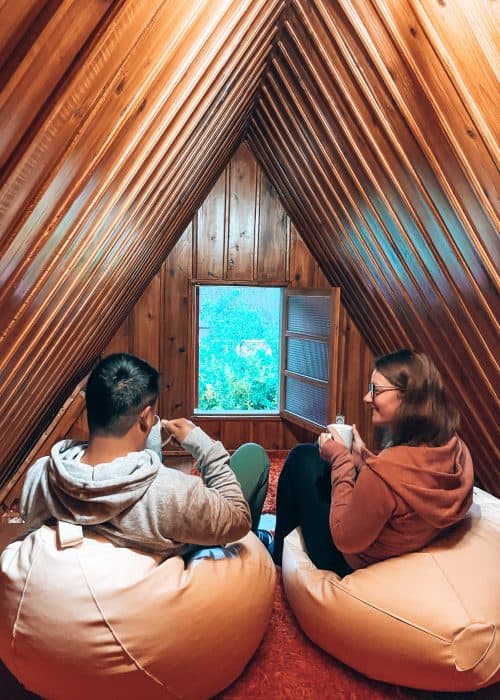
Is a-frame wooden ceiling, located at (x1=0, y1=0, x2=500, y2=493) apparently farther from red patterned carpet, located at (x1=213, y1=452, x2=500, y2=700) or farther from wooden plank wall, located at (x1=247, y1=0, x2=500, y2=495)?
red patterned carpet, located at (x1=213, y1=452, x2=500, y2=700)

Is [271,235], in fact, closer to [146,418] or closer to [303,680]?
[146,418]

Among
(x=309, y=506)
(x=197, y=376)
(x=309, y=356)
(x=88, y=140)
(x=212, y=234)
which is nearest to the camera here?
(x=88, y=140)

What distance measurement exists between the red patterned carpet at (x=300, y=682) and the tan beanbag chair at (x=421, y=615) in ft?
0.17

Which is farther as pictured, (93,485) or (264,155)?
(264,155)

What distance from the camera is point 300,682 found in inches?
70.6

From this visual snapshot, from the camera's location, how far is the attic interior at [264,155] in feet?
3.28

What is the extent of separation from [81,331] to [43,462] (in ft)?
3.65

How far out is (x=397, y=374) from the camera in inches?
72.1

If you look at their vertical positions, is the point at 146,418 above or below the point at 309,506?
above

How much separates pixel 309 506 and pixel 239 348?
3.02m

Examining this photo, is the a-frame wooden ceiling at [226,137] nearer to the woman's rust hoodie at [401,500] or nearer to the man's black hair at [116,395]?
the man's black hair at [116,395]

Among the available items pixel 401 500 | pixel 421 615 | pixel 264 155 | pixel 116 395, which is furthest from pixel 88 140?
pixel 264 155

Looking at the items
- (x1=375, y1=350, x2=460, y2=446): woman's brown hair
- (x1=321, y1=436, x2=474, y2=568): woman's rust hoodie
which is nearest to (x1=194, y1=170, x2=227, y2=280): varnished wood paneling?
(x1=375, y1=350, x2=460, y2=446): woman's brown hair

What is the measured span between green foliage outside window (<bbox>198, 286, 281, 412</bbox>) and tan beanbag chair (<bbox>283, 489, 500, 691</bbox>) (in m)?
3.12
